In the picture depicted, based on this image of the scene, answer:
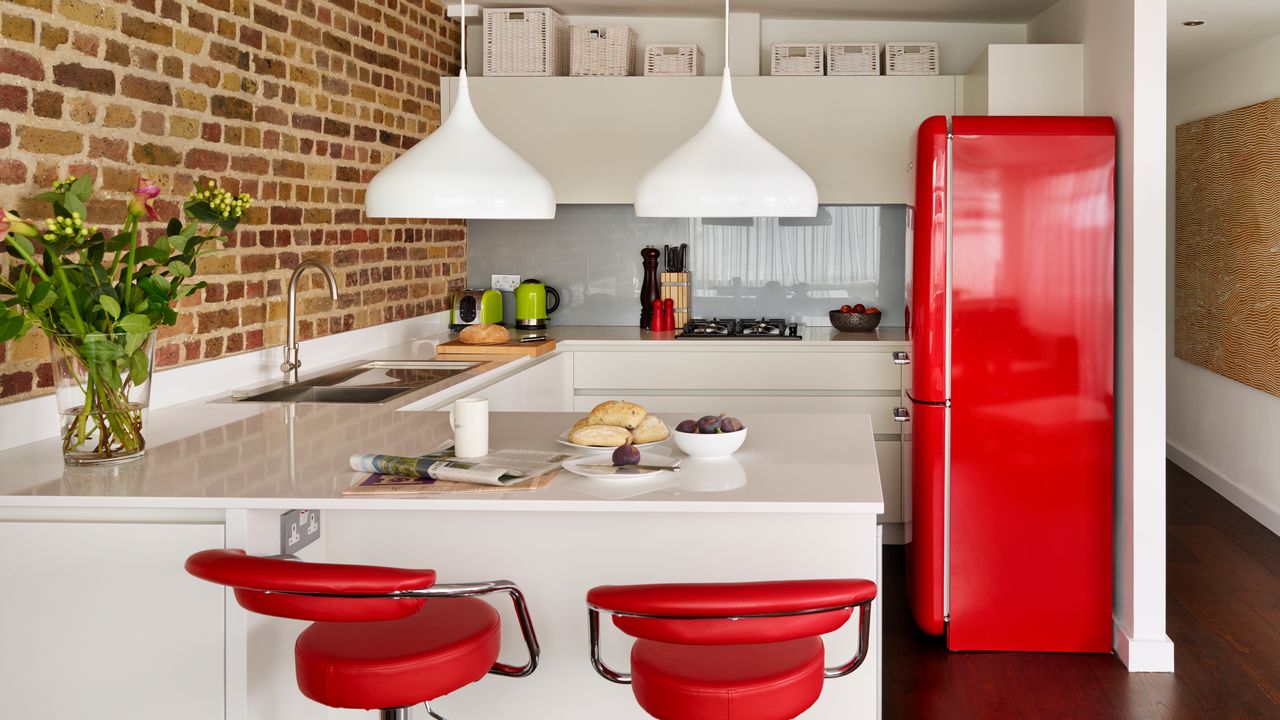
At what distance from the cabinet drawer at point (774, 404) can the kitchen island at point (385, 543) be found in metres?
2.32

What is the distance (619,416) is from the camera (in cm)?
263

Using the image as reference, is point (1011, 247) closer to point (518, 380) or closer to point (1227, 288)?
point (518, 380)

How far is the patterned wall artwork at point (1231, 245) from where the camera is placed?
538cm

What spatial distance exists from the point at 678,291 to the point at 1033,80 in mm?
2015

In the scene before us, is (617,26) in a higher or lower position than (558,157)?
higher

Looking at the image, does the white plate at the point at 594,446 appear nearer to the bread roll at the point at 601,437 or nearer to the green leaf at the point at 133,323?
the bread roll at the point at 601,437

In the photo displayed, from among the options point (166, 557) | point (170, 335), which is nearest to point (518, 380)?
point (170, 335)

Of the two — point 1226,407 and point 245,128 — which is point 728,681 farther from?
point 1226,407

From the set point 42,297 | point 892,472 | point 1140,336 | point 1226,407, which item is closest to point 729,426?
point 42,297

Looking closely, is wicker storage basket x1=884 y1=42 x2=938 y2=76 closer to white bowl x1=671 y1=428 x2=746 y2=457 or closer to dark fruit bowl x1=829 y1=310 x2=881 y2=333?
dark fruit bowl x1=829 y1=310 x2=881 y2=333

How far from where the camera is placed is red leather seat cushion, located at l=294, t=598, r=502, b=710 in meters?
1.93

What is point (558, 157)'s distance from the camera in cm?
538

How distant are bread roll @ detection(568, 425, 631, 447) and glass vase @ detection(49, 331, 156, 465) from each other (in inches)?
37.2

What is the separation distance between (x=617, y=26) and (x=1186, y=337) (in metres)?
3.81
